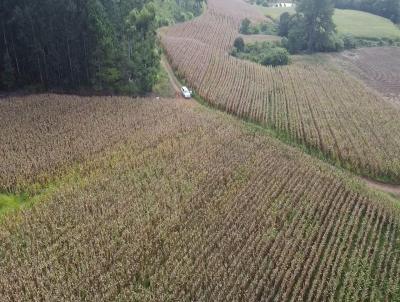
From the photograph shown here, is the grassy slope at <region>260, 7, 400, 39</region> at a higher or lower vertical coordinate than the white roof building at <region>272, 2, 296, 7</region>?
higher

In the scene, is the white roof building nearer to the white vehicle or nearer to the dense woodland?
the dense woodland

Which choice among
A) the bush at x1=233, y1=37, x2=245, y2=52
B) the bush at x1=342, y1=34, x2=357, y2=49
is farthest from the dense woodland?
the bush at x1=342, y1=34, x2=357, y2=49

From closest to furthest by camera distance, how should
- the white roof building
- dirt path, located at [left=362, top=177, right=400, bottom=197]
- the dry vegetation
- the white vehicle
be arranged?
1. the dry vegetation
2. dirt path, located at [left=362, top=177, right=400, bottom=197]
3. the white vehicle
4. the white roof building

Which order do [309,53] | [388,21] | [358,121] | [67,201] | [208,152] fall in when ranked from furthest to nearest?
[388,21] < [309,53] < [358,121] < [208,152] < [67,201]

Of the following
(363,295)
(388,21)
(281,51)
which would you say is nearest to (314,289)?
(363,295)

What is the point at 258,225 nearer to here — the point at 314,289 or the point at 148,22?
the point at 314,289

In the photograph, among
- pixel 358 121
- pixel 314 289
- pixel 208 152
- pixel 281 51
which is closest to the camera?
pixel 314 289

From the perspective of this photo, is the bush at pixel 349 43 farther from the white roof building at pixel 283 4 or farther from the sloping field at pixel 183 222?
the sloping field at pixel 183 222
